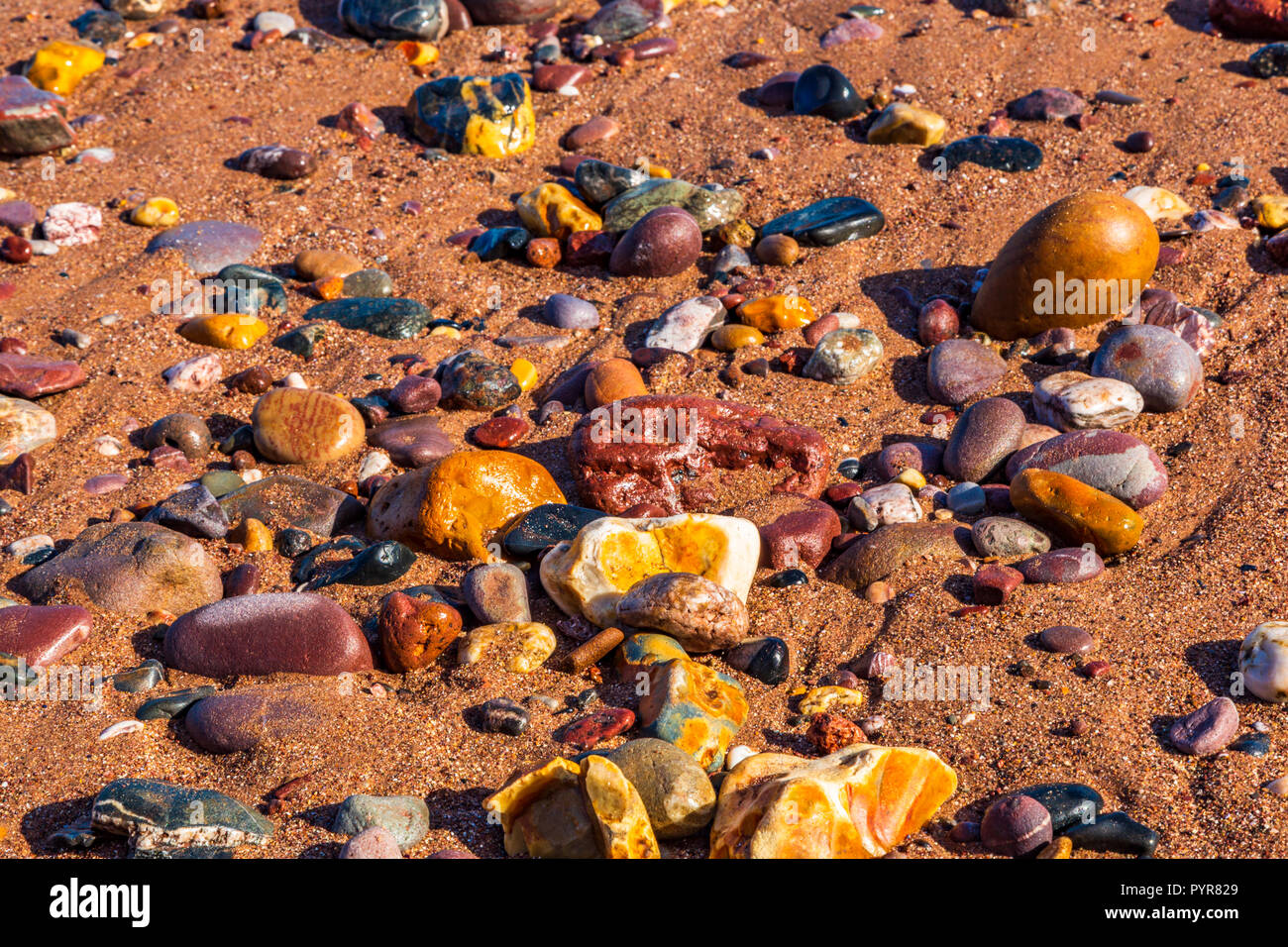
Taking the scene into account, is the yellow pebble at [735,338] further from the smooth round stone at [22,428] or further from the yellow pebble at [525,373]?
the smooth round stone at [22,428]

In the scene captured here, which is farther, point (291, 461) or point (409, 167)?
point (409, 167)

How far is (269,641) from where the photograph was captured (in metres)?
3.29

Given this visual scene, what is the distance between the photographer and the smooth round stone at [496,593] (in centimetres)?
354

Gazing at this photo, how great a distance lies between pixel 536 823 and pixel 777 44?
5.58 meters

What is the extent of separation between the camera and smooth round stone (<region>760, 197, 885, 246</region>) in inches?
211

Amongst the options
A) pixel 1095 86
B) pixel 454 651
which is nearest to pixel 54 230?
pixel 454 651

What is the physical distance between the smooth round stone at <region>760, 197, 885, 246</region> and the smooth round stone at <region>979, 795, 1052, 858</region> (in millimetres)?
3336

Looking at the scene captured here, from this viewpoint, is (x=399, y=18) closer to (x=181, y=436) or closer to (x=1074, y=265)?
(x=181, y=436)

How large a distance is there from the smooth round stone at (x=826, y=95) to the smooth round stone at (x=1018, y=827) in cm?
450

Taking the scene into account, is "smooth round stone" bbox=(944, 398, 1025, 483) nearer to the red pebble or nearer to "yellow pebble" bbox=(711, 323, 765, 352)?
"yellow pebble" bbox=(711, 323, 765, 352)

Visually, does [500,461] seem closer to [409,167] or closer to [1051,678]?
[1051,678]

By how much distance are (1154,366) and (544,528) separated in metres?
2.56

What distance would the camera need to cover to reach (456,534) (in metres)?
3.84
